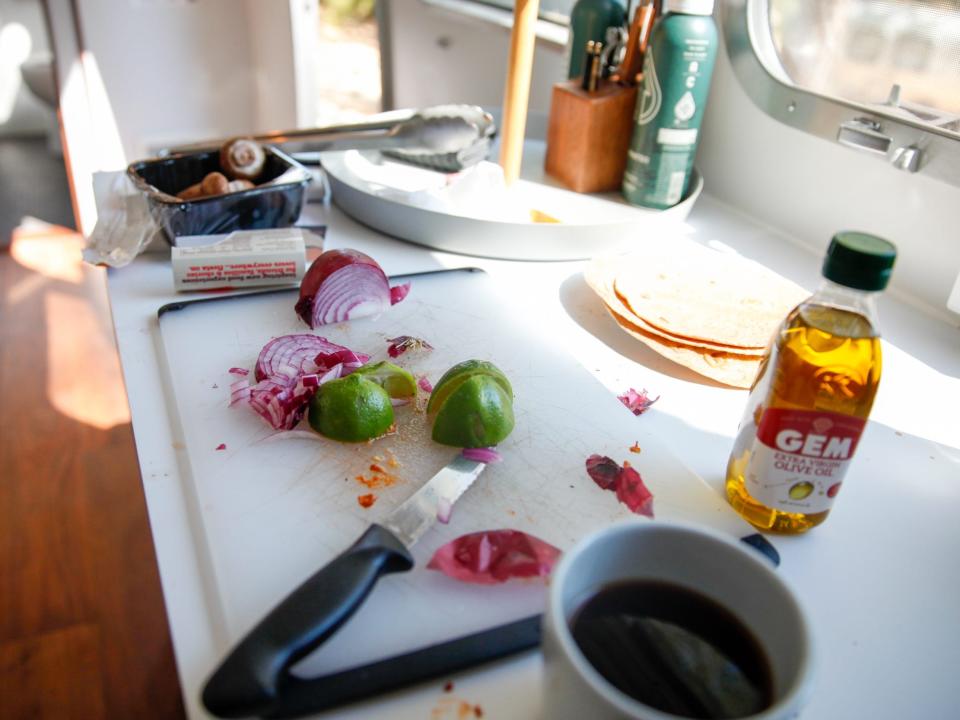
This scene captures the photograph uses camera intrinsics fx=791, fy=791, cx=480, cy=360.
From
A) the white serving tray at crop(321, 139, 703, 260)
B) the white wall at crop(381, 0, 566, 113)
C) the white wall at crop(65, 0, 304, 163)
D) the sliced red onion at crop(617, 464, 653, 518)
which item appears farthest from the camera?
the white wall at crop(65, 0, 304, 163)

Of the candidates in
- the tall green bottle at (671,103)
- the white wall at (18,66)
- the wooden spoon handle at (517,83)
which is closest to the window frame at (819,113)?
the tall green bottle at (671,103)

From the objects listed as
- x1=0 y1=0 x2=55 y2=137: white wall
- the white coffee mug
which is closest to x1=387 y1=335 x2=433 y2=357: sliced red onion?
the white coffee mug

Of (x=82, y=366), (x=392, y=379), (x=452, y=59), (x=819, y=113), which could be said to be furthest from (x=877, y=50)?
(x=82, y=366)

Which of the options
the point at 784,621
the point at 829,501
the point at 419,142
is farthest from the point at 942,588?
the point at 419,142

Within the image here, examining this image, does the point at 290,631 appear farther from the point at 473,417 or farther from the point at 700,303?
the point at 700,303

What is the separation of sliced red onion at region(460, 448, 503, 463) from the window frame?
564mm

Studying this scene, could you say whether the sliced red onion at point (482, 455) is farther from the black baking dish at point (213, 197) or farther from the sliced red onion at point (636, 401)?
the black baking dish at point (213, 197)

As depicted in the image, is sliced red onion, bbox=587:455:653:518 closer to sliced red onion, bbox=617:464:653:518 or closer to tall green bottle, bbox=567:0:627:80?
sliced red onion, bbox=617:464:653:518

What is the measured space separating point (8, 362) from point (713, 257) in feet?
5.74

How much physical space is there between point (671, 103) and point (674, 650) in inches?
27.6

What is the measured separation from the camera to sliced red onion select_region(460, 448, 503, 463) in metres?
0.55

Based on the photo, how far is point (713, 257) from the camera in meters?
0.87

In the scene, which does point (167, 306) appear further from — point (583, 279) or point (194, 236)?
point (583, 279)

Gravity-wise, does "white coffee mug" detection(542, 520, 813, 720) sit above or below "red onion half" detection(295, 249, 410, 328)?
above
